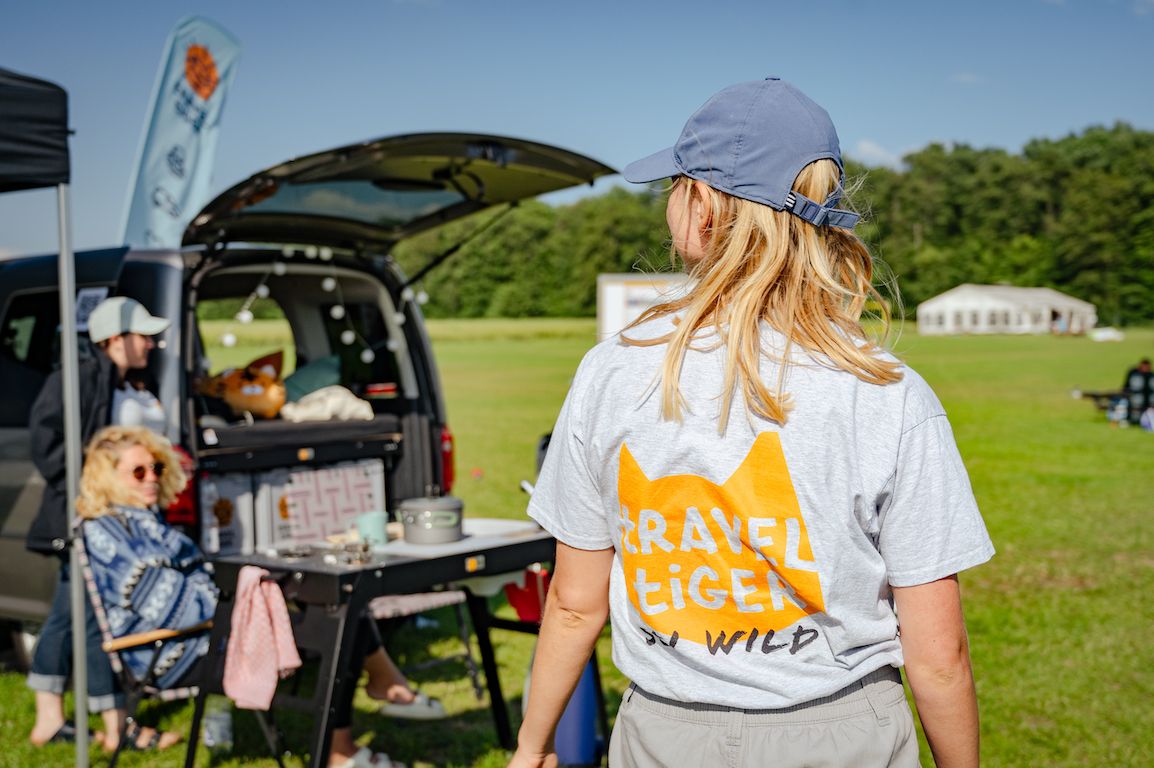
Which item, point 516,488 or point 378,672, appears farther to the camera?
point 516,488

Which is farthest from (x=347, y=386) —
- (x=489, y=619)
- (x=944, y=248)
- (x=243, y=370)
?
(x=944, y=248)

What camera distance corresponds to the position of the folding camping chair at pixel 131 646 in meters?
4.04

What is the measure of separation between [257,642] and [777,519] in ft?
8.43

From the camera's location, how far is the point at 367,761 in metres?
4.15

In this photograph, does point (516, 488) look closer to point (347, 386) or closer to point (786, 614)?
point (347, 386)

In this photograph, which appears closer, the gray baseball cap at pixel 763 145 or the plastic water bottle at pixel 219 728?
→ the gray baseball cap at pixel 763 145

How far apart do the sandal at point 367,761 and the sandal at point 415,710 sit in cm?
75

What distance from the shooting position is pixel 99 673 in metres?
4.51

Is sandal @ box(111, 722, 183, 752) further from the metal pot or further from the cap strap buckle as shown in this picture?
the cap strap buckle

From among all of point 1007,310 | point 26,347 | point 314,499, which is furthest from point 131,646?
point 1007,310

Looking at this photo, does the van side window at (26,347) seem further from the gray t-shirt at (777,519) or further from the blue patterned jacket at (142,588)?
the gray t-shirt at (777,519)

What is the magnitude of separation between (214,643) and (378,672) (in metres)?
1.26

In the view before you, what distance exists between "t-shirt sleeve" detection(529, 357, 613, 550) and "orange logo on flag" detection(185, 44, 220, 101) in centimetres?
1106

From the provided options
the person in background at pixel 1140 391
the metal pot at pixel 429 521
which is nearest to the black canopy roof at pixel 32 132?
→ the metal pot at pixel 429 521
